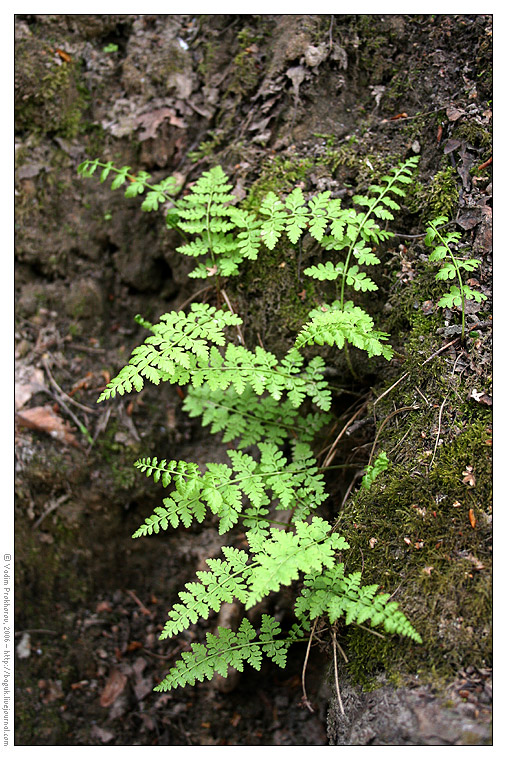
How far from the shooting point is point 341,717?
7.82 ft

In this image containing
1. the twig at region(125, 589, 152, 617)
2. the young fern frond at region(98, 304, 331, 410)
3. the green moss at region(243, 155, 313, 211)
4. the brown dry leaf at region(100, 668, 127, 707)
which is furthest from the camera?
the twig at region(125, 589, 152, 617)

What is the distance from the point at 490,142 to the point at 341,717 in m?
3.11

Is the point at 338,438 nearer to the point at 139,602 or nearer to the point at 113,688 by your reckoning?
the point at 139,602

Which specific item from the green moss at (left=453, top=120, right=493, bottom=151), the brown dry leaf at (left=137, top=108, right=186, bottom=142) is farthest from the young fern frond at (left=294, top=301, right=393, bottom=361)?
the brown dry leaf at (left=137, top=108, right=186, bottom=142)

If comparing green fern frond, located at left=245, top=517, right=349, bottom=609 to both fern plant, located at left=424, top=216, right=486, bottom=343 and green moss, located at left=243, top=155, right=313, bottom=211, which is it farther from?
green moss, located at left=243, top=155, right=313, bottom=211

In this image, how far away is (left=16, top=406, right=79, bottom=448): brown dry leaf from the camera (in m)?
3.83

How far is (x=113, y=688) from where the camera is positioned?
146 inches

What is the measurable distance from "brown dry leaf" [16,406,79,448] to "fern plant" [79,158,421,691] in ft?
3.75

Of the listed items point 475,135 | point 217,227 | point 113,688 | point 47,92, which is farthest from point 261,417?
point 47,92

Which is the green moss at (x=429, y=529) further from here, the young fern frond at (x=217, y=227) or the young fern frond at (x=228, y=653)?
the young fern frond at (x=217, y=227)

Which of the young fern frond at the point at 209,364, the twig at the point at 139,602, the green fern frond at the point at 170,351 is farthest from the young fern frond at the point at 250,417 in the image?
the twig at the point at 139,602

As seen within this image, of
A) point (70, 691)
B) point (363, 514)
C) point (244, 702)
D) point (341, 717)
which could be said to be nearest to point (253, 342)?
point (363, 514)

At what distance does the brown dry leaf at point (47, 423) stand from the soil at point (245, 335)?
22 mm

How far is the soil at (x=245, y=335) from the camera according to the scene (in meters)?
2.53
